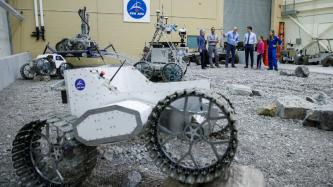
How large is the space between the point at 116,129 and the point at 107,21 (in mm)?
13480

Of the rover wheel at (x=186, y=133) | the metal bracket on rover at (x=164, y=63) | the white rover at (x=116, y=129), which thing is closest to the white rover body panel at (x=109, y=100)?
the white rover at (x=116, y=129)

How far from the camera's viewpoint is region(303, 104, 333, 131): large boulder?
14.2 feet

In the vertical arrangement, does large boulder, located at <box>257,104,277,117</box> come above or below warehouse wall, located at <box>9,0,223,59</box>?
below

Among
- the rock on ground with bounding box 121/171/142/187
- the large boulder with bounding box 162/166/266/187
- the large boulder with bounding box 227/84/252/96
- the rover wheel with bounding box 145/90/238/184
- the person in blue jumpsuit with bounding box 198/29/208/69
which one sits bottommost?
the rock on ground with bounding box 121/171/142/187

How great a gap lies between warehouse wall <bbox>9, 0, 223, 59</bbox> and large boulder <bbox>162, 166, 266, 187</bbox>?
13.1m

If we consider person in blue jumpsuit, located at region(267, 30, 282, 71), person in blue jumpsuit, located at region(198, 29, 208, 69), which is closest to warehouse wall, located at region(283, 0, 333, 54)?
person in blue jumpsuit, located at region(267, 30, 282, 71)

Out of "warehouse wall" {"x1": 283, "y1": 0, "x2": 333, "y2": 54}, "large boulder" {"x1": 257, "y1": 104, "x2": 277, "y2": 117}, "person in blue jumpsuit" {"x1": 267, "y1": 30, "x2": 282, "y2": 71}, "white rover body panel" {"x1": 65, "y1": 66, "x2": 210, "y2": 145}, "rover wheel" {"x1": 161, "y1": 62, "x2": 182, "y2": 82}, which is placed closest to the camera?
"white rover body panel" {"x1": 65, "y1": 66, "x2": 210, "y2": 145}

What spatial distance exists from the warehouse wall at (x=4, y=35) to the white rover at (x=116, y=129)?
8890 mm

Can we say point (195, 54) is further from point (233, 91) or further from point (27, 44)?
point (233, 91)

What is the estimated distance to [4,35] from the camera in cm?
1180

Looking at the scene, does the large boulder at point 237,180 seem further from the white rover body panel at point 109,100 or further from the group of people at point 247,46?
the group of people at point 247,46

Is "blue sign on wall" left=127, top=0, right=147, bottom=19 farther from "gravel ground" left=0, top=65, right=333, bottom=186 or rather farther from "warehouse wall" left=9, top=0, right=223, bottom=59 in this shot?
"gravel ground" left=0, top=65, right=333, bottom=186

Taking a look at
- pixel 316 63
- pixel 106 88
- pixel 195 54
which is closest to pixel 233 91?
pixel 106 88

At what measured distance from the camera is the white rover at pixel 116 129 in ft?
7.36
